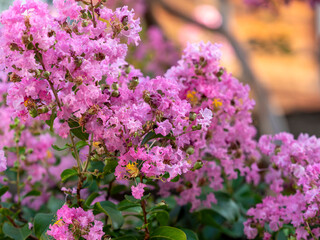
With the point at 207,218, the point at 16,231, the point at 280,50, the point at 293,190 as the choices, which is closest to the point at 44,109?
the point at 16,231

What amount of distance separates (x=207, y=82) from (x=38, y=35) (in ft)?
1.26

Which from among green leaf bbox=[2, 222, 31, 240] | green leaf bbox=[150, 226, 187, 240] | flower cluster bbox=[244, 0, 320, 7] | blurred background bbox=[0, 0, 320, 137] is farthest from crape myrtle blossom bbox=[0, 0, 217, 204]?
blurred background bbox=[0, 0, 320, 137]

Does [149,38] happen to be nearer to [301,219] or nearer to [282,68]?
[301,219]

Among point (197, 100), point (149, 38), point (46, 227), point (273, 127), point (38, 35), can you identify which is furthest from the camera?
point (149, 38)

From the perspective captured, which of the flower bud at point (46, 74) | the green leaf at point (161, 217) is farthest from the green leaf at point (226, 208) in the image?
the flower bud at point (46, 74)

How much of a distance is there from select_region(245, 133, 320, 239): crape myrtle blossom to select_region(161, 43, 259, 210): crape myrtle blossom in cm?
7

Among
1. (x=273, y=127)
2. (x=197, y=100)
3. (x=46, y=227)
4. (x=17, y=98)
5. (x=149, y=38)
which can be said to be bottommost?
(x=46, y=227)

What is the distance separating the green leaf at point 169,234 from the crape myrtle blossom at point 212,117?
0.15 m

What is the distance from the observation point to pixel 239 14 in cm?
570

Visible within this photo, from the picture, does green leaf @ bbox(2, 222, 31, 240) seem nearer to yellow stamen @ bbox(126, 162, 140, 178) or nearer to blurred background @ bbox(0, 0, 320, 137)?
yellow stamen @ bbox(126, 162, 140, 178)

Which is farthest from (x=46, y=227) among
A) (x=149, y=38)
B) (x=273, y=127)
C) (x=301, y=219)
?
(x=149, y=38)

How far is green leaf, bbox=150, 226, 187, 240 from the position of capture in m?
0.71

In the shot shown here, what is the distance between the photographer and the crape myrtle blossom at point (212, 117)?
0.85m

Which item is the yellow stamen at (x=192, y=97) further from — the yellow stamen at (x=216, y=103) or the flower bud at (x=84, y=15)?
the flower bud at (x=84, y=15)
